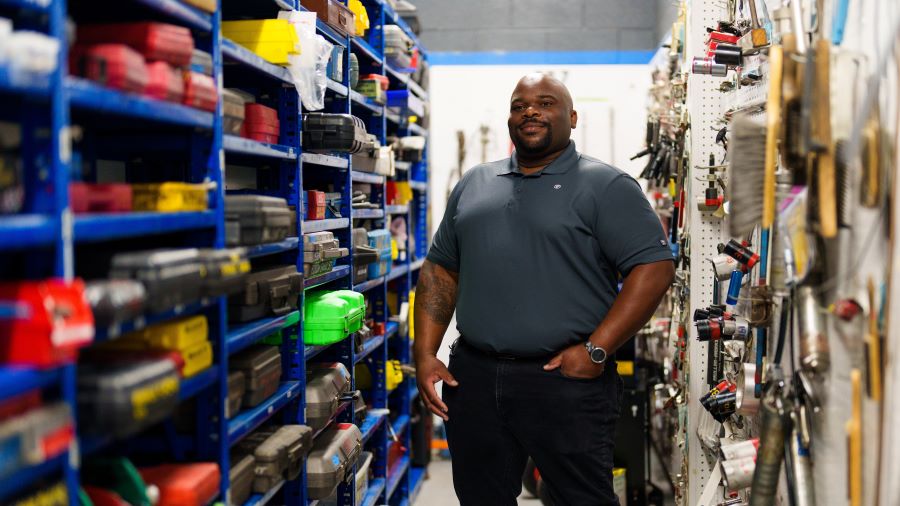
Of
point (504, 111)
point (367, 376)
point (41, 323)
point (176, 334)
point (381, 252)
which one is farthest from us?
point (504, 111)

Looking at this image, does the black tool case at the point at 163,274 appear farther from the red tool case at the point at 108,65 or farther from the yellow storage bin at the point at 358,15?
the yellow storage bin at the point at 358,15

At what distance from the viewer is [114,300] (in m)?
1.53

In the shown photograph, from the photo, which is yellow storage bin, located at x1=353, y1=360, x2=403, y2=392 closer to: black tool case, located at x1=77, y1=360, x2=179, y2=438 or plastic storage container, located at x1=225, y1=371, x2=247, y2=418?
plastic storage container, located at x1=225, y1=371, x2=247, y2=418

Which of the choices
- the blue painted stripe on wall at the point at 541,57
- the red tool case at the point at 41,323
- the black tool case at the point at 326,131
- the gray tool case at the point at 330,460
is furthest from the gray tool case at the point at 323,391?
the blue painted stripe on wall at the point at 541,57

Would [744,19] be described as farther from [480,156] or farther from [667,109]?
[480,156]

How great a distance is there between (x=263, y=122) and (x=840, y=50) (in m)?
1.61

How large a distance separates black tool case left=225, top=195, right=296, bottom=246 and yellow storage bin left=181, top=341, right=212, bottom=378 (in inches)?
10.8

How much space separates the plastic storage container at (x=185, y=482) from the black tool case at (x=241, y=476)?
135 millimetres

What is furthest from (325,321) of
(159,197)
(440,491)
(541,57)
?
(541,57)

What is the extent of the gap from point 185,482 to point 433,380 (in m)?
1.31

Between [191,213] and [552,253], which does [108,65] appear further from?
[552,253]

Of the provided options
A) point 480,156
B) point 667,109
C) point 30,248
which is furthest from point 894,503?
point 480,156

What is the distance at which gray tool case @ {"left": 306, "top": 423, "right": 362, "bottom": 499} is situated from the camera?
9.35 feet

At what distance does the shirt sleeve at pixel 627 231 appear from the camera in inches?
113
